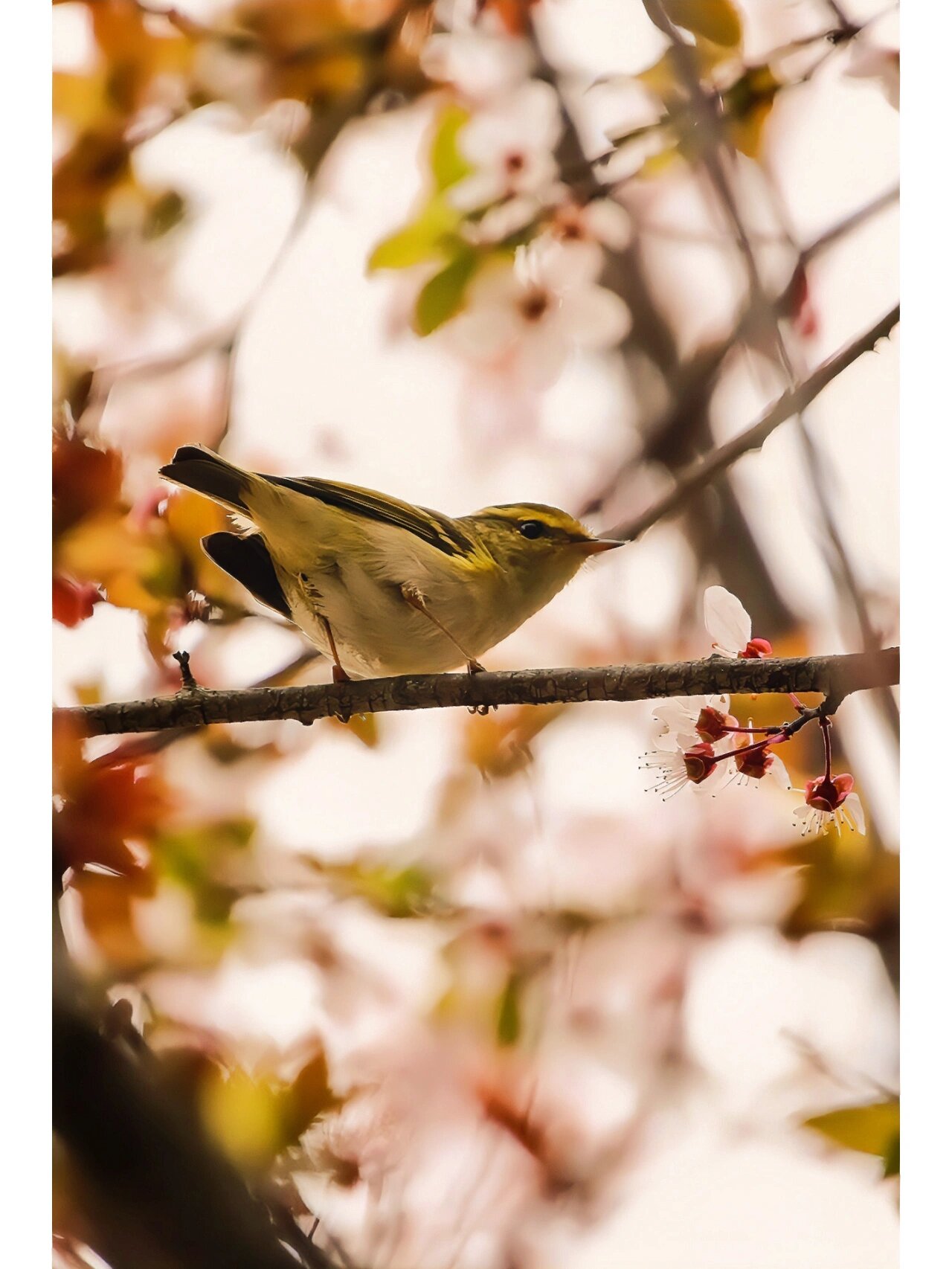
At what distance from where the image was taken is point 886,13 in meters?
1.17

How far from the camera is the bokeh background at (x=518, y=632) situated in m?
1.15

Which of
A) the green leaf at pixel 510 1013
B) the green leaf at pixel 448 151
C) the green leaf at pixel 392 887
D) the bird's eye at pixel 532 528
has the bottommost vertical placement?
the green leaf at pixel 510 1013

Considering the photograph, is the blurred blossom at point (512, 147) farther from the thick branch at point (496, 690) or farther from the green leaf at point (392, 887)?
the green leaf at point (392, 887)

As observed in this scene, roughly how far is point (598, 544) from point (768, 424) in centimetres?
21

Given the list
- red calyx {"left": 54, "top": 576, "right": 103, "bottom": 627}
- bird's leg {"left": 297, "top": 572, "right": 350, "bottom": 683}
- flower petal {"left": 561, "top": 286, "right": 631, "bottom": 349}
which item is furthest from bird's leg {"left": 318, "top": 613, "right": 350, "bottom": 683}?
flower petal {"left": 561, "top": 286, "right": 631, "bottom": 349}

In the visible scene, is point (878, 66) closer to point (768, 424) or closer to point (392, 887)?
point (768, 424)

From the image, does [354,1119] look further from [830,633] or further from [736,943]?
[830,633]

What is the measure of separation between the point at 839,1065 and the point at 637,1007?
0.68 ft

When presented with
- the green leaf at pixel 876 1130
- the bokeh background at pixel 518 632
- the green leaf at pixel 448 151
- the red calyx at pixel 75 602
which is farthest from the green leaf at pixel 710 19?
the green leaf at pixel 876 1130

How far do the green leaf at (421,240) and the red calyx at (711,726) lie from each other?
1.93 ft

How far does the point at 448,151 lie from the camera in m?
1.27

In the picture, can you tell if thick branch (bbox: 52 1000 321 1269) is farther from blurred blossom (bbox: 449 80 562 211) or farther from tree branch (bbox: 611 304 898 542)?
blurred blossom (bbox: 449 80 562 211)

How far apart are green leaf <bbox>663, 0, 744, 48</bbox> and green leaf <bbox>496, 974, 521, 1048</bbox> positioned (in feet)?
3.35

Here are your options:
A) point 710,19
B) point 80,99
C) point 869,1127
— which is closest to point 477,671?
point 869,1127
